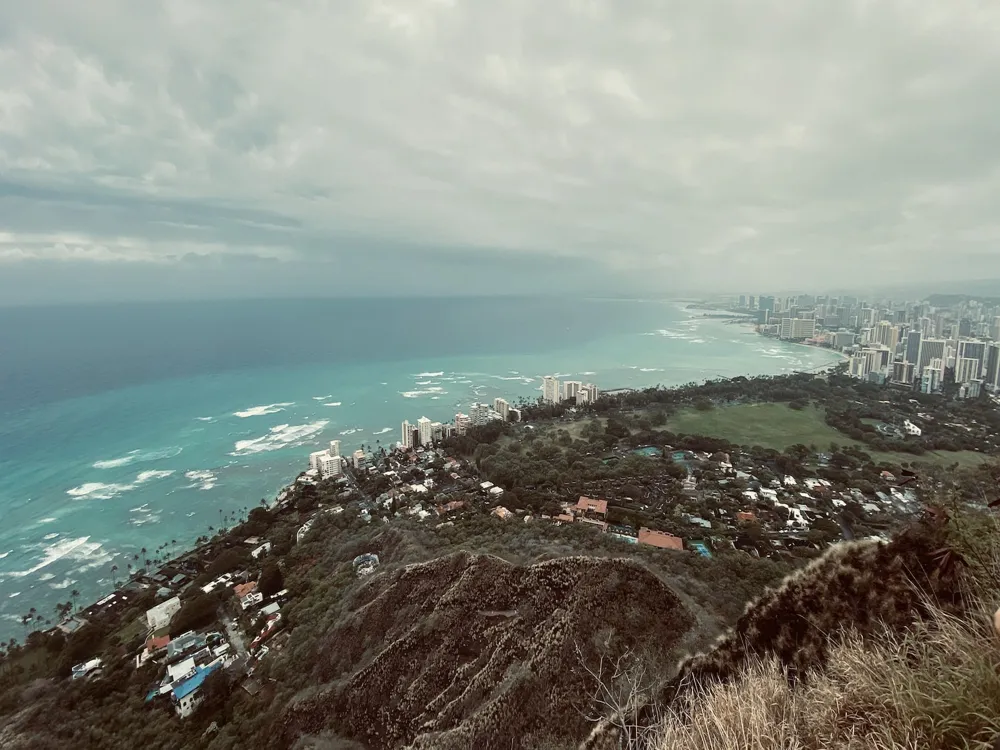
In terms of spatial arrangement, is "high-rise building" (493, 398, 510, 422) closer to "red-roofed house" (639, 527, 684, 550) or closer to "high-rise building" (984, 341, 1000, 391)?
A: "red-roofed house" (639, 527, 684, 550)

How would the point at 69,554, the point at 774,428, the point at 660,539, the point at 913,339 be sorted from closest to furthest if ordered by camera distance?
the point at 660,539
the point at 69,554
the point at 774,428
the point at 913,339

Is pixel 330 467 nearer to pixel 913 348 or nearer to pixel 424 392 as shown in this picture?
pixel 424 392

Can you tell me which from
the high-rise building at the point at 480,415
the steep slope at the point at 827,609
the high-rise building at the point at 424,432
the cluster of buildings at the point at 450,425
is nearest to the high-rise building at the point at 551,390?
the cluster of buildings at the point at 450,425

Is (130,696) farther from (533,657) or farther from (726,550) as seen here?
(726,550)

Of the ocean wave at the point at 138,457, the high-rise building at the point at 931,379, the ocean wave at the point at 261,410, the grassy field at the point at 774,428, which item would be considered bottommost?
the ocean wave at the point at 138,457

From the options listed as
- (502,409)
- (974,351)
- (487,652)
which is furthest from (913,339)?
(487,652)

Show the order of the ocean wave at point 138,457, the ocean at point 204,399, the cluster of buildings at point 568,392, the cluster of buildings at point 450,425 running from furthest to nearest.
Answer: the cluster of buildings at point 568,392
the cluster of buildings at point 450,425
the ocean wave at point 138,457
the ocean at point 204,399

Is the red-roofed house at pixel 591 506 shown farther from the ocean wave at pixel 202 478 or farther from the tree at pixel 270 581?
the ocean wave at pixel 202 478
